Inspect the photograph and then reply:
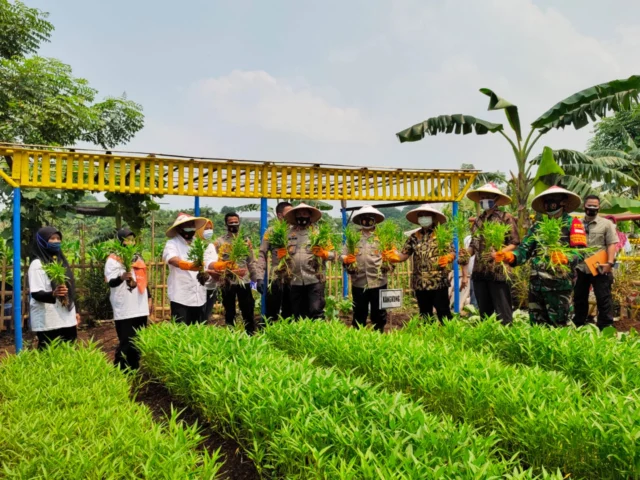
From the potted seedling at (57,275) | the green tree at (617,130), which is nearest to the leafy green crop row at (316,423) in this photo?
the potted seedling at (57,275)

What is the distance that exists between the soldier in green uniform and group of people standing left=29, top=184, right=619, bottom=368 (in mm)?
10

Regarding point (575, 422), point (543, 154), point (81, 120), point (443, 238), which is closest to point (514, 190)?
point (543, 154)

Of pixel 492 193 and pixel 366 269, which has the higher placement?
pixel 492 193

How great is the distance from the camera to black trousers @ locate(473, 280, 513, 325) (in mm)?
5324

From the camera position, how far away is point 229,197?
6.50 meters

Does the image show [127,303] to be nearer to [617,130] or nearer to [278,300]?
[278,300]

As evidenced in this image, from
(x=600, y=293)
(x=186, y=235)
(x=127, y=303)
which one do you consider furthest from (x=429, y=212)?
(x=127, y=303)

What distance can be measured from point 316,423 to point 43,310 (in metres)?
3.06

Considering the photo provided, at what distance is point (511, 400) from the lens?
2701 millimetres

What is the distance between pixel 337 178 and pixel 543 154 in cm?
362

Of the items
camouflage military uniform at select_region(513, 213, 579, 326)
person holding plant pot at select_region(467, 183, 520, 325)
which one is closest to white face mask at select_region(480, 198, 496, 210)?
person holding plant pot at select_region(467, 183, 520, 325)

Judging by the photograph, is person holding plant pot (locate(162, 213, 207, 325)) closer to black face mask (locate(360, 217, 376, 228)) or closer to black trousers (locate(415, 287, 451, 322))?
black face mask (locate(360, 217, 376, 228))

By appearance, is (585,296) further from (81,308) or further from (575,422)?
(81,308)

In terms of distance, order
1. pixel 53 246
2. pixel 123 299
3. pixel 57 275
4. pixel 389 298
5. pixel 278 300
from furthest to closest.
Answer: pixel 278 300
pixel 389 298
pixel 123 299
pixel 53 246
pixel 57 275
